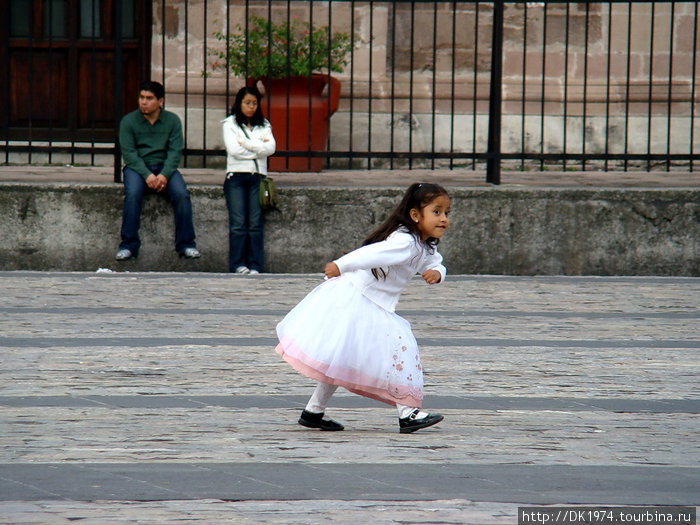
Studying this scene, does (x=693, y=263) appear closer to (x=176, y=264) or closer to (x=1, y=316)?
(x=176, y=264)

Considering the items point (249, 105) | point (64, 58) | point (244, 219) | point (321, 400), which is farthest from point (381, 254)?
point (64, 58)

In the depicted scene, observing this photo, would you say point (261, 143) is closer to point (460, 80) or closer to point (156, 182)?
point (156, 182)

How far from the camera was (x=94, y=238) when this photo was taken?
1090 cm

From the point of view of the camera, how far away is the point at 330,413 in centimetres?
594

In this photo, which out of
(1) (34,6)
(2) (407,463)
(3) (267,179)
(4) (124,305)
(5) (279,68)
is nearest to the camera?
(2) (407,463)

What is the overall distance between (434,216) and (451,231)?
5.43 metres

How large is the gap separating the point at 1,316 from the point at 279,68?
474 cm

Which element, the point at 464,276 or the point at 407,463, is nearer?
the point at 407,463

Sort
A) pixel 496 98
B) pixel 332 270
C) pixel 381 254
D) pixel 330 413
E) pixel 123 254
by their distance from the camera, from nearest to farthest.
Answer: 1. pixel 332 270
2. pixel 381 254
3. pixel 330 413
4. pixel 123 254
5. pixel 496 98

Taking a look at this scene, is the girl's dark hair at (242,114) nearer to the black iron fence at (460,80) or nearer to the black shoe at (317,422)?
the black iron fence at (460,80)

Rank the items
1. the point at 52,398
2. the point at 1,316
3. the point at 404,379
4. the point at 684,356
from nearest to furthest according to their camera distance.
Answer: the point at 404,379 → the point at 52,398 → the point at 684,356 → the point at 1,316

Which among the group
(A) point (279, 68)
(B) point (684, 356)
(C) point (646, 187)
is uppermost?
(A) point (279, 68)

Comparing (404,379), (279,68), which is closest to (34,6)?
(279,68)

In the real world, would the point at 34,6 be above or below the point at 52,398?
above
